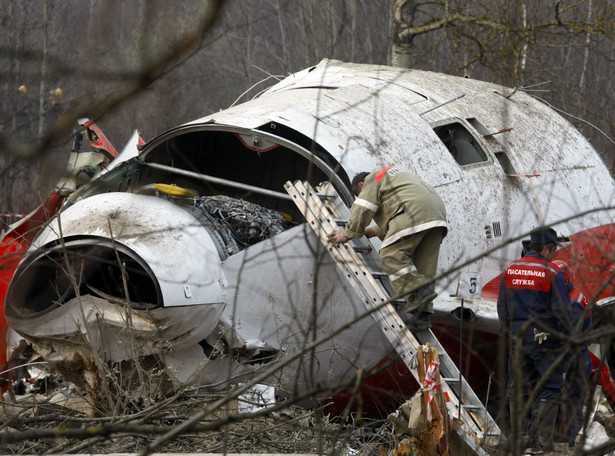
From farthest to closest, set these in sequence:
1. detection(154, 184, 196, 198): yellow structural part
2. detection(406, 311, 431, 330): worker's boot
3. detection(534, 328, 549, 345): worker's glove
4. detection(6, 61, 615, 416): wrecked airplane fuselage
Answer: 1. detection(534, 328, 549, 345): worker's glove
2. detection(154, 184, 196, 198): yellow structural part
3. detection(406, 311, 431, 330): worker's boot
4. detection(6, 61, 615, 416): wrecked airplane fuselage

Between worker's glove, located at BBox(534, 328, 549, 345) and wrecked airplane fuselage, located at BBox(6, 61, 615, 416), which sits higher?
wrecked airplane fuselage, located at BBox(6, 61, 615, 416)

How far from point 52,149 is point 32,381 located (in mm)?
7754

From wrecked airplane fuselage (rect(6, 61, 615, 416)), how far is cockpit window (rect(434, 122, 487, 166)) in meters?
0.01

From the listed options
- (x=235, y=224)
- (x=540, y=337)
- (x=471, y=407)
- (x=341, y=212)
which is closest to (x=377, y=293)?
(x=341, y=212)

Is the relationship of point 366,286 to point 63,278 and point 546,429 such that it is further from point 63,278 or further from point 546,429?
point 63,278

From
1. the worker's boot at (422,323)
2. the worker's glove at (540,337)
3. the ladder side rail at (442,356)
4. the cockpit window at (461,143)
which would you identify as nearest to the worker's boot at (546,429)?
the ladder side rail at (442,356)

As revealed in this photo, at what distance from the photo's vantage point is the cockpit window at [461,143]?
28.3ft

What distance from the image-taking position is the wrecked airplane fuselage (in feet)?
21.8

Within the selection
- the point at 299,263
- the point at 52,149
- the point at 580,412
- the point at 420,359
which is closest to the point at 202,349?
the point at 299,263

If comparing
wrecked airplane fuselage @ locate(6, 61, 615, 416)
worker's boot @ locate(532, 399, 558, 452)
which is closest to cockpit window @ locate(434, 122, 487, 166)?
wrecked airplane fuselage @ locate(6, 61, 615, 416)

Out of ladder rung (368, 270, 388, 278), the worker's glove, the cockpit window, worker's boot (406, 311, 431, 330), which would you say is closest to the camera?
worker's boot (406, 311, 431, 330)

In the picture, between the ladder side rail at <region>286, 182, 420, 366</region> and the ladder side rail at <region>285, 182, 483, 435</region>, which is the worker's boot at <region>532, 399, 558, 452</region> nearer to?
the ladder side rail at <region>285, 182, 483, 435</region>

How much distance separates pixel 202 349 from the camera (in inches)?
273

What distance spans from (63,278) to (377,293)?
8.42 ft
